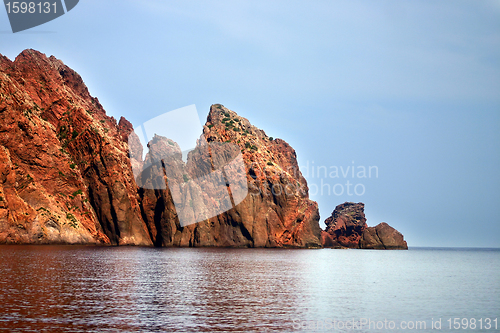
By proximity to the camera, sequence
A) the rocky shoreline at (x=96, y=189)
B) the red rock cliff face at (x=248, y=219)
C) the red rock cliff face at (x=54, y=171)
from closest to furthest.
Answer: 1. the red rock cliff face at (x=54, y=171)
2. the rocky shoreline at (x=96, y=189)
3. the red rock cliff face at (x=248, y=219)

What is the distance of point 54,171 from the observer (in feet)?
511

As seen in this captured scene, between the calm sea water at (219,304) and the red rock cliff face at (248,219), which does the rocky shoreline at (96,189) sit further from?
the calm sea water at (219,304)

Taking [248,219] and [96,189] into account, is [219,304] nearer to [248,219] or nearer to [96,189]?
[248,219]

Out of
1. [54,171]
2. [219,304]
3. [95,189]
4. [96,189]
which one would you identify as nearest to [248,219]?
[96,189]

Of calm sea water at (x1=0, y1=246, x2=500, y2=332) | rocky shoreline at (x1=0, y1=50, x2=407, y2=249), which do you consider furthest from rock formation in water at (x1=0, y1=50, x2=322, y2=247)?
calm sea water at (x1=0, y1=246, x2=500, y2=332)

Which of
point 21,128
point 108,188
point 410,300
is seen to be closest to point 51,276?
point 410,300

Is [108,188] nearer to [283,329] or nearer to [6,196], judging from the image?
[6,196]

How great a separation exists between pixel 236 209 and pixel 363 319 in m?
157

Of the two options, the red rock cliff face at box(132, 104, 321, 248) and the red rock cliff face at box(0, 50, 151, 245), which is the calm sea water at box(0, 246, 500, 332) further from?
the red rock cliff face at box(132, 104, 321, 248)

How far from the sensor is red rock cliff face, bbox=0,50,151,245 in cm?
12556

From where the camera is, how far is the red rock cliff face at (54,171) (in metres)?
126

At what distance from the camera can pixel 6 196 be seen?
11825 cm

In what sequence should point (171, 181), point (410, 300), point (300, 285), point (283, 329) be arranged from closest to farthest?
point (283, 329) → point (410, 300) → point (300, 285) → point (171, 181)

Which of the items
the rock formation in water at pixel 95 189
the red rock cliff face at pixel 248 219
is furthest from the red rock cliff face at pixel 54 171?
the red rock cliff face at pixel 248 219
